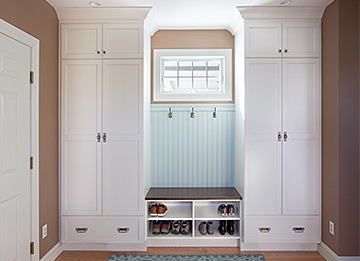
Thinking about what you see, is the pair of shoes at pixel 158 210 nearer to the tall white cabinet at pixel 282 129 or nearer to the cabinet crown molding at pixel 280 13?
the tall white cabinet at pixel 282 129

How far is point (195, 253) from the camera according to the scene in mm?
2654

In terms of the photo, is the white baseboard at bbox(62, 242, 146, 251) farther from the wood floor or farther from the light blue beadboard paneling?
the light blue beadboard paneling

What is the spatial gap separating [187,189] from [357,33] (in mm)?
2292

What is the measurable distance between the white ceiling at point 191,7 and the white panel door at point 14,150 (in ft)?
2.81

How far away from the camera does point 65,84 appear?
8.64 feet

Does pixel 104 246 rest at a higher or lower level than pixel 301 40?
lower

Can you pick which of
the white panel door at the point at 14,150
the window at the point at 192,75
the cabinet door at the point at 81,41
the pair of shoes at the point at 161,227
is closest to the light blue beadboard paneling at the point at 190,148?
the window at the point at 192,75

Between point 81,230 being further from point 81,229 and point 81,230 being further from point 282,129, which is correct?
point 282,129

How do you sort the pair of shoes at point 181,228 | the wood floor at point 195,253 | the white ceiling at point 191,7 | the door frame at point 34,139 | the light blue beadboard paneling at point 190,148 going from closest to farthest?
the door frame at point 34,139 → the white ceiling at point 191,7 → the wood floor at point 195,253 → the pair of shoes at point 181,228 → the light blue beadboard paneling at point 190,148

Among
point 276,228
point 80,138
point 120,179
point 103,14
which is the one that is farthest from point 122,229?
point 103,14

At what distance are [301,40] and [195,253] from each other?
2.43 m

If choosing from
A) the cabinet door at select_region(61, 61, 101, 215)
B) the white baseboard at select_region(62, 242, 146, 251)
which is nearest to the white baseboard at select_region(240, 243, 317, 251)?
the white baseboard at select_region(62, 242, 146, 251)

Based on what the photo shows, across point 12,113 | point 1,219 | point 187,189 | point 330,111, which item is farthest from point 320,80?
point 1,219

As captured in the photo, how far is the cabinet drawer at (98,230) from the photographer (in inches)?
104
